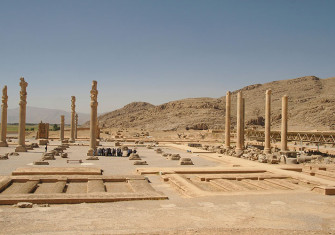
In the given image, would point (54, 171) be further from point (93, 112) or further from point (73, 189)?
point (93, 112)

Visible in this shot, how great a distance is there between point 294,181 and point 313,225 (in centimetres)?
742

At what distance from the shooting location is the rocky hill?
274ft

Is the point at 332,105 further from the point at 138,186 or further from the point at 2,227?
the point at 2,227

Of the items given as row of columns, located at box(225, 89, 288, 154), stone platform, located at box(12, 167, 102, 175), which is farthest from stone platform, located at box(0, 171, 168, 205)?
row of columns, located at box(225, 89, 288, 154)

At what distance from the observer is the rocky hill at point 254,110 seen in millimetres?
83500

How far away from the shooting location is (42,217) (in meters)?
8.41

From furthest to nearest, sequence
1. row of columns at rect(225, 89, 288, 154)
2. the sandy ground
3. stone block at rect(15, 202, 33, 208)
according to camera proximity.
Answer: row of columns at rect(225, 89, 288, 154) < stone block at rect(15, 202, 33, 208) < the sandy ground

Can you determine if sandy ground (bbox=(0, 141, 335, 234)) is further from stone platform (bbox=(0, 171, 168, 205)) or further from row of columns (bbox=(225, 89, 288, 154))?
row of columns (bbox=(225, 89, 288, 154))

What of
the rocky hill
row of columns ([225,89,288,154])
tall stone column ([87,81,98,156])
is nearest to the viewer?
tall stone column ([87,81,98,156])

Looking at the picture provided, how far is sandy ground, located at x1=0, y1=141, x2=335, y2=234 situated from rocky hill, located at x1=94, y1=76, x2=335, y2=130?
66.8 m

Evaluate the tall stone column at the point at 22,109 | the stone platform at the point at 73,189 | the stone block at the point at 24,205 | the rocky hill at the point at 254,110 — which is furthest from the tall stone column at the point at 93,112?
the rocky hill at the point at 254,110

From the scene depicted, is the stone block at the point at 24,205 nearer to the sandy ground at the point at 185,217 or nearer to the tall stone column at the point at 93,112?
the sandy ground at the point at 185,217

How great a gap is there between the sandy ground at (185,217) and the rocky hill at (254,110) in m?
66.8

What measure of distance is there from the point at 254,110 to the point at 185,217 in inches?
4155
